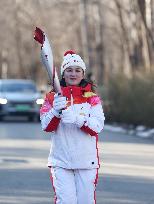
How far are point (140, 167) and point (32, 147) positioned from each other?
214 inches

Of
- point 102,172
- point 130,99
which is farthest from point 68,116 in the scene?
point 130,99

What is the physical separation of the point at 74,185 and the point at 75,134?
17.1 inches

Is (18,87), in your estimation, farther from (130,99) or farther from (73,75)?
(73,75)

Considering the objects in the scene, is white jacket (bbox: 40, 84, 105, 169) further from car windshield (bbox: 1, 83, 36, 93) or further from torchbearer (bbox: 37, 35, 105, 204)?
car windshield (bbox: 1, 83, 36, 93)

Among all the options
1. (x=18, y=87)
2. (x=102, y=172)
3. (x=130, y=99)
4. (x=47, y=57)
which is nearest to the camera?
(x=47, y=57)

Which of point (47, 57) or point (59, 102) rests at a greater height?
point (47, 57)

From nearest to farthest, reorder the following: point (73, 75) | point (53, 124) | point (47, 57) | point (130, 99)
Answer: point (47, 57) < point (53, 124) < point (73, 75) < point (130, 99)

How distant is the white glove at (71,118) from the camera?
7.95 m

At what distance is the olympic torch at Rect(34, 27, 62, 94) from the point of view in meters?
7.59

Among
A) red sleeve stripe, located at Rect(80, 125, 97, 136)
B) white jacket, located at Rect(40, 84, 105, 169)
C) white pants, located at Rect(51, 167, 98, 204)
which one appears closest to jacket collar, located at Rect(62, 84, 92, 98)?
white jacket, located at Rect(40, 84, 105, 169)

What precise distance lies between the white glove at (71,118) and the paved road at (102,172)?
4.14m

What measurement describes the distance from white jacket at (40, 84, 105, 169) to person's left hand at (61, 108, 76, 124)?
0.06 meters

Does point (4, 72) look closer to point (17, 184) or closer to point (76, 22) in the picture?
point (76, 22)

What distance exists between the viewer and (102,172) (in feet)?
52.0
